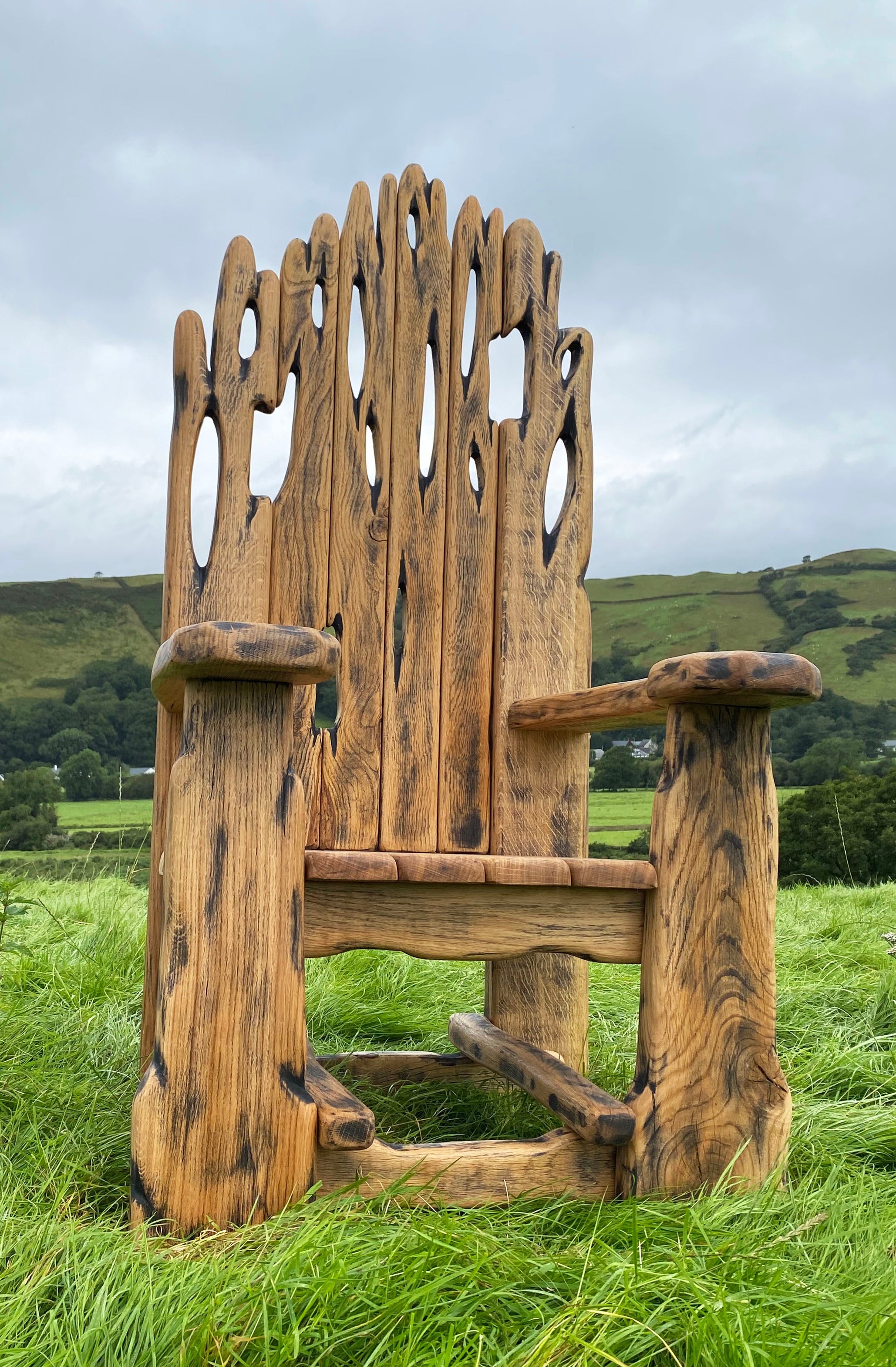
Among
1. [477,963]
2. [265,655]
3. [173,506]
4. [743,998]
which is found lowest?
[477,963]

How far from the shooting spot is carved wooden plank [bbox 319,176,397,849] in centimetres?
201

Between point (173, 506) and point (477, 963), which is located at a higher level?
point (173, 506)

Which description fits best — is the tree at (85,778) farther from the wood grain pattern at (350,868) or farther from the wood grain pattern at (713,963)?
the wood grain pattern at (713,963)

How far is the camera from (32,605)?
2970 centimetres

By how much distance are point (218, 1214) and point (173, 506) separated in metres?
1.28

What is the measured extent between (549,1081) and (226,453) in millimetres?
1321

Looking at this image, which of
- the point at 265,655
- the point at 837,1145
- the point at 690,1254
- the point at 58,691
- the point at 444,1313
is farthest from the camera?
the point at 58,691

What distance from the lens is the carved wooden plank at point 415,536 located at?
2.05 metres

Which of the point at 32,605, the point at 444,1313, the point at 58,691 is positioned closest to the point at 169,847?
the point at 444,1313

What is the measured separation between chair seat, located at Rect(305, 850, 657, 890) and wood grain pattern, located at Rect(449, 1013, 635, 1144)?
0.33m

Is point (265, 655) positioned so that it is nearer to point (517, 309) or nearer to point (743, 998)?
point (743, 998)

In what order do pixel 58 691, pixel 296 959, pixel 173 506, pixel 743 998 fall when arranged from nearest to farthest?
pixel 296 959, pixel 743 998, pixel 173 506, pixel 58 691

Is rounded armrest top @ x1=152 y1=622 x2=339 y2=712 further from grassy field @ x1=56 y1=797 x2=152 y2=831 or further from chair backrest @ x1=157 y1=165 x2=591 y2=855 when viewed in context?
grassy field @ x1=56 y1=797 x2=152 y2=831

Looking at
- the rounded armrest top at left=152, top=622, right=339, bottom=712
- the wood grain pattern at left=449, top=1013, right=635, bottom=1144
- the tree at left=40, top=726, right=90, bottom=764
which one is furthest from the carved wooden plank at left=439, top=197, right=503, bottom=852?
the tree at left=40, top=726, right=90, bottom=764
